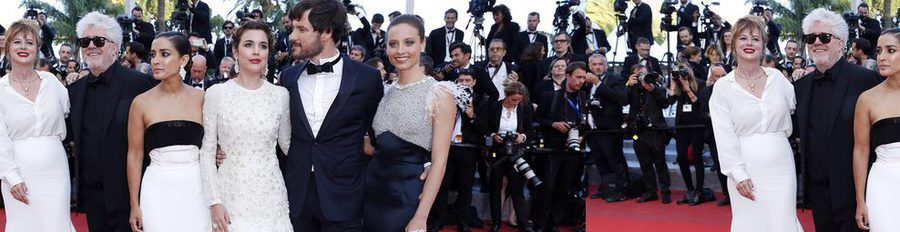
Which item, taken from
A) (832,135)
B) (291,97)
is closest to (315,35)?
(291,97)

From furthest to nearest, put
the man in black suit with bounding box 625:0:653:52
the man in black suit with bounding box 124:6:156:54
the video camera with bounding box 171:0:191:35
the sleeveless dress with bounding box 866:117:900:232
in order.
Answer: the video camera with bounding box 171:0:191:35 < the man in black suit with bounding box 124:6:156:54 < the man in black suit with bounding box 625:0:653:52 < the sleeveless dress with bounding box 866:117:900:232

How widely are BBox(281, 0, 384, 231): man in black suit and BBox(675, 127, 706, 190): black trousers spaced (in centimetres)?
509

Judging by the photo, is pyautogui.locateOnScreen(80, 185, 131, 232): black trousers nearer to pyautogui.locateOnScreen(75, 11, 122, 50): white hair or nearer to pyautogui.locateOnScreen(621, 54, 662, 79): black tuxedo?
pyautogui.locateOnScreen(75, 11, 122, 50): white hair

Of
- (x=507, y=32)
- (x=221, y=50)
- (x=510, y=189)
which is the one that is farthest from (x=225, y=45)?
(x=510, y=189)

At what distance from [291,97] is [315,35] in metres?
0.26

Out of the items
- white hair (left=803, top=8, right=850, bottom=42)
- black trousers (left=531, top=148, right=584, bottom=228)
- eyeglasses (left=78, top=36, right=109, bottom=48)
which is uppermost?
white hair (left=803, top=8, right=850, bottom=42)

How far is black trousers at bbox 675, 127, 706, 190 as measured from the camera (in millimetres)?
8375

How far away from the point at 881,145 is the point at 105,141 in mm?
3549

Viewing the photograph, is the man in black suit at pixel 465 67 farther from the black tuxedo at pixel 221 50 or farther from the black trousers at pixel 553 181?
the black tuxedo at pixel 221 50

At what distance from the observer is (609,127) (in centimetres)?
854

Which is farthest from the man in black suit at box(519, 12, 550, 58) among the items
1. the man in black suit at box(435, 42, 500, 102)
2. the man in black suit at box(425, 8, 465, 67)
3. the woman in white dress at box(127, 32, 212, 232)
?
the woman in white dress at box(127, 32, 212, 232)

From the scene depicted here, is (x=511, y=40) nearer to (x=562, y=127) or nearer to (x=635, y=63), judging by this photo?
(x=635, y=63)

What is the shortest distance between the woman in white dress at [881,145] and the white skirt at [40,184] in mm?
3772

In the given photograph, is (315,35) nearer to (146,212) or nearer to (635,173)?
(146,212)
